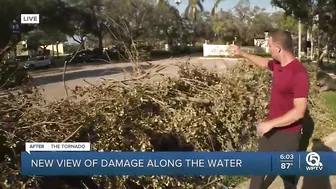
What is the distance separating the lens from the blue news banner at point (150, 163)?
162 inches

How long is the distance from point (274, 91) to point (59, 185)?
2.05 m

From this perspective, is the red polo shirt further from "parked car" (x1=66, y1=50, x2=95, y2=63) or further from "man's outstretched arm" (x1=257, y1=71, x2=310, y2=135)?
"parked car" (x1=66, y1=50, x2=95, y2=63)

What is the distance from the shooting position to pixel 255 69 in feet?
25.2

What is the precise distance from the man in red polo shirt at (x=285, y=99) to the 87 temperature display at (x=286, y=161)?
0.07m

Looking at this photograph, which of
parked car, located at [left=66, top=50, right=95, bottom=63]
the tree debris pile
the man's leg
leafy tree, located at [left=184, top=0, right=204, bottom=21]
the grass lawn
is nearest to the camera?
the man's leg

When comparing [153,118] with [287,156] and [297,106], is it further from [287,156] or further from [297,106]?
[297,106]

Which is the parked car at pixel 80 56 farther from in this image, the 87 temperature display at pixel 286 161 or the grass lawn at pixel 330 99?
the grass lawn at pixel 330 99

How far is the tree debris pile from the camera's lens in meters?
4.66

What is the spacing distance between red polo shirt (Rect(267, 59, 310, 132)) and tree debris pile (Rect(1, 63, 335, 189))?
1265mm

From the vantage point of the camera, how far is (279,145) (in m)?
4.41

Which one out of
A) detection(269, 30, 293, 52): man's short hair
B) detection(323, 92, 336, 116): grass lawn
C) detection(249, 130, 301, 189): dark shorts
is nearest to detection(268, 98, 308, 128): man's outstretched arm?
detection(249, 130, 301, 189): dark shorts

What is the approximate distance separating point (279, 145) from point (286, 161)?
0.16 meters

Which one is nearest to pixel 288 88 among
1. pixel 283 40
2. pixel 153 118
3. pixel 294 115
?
pixel 294 115

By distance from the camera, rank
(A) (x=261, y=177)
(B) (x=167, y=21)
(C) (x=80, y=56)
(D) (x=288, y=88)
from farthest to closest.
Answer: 1. (B) (x=167, y=21)
2. (C) (x=80, y=56)
3. (A) (x=261, y=177)
4. (D) (x=288, y=88)
